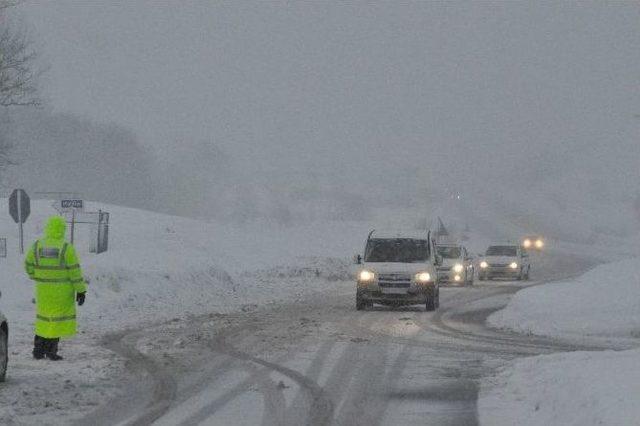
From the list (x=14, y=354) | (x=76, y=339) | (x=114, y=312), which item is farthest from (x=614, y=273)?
(x=14, y=354)

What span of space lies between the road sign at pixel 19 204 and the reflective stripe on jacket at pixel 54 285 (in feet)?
38.1

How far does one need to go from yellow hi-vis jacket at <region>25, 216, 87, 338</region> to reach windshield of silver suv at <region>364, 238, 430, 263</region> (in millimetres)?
13088

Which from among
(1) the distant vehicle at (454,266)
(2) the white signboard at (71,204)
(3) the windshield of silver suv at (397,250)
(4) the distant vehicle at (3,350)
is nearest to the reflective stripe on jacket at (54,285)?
(4) the distant vehicle at (3,350)

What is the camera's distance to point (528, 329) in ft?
64.3

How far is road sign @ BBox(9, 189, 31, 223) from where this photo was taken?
24.7m

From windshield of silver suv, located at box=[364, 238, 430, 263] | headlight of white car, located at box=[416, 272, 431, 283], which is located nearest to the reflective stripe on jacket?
headlight of white car, located at box=[416, 272, 431, 283]

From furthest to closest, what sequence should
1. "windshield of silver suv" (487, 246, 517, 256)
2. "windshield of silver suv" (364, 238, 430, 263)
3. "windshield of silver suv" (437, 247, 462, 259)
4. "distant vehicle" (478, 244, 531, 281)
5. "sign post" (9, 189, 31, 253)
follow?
"windshield of silver suv" (487, 246, 517, 256), "distant vehicle" (478, 244, 531, 281), "windshield of silver suv" (437, 247, 462, 259), "windshield of silver suv" (364, 238, 430, 263), "sign post" (9, 189, 31, 253)

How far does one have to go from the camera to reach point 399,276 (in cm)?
2475

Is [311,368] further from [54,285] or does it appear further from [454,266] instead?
[454,266]

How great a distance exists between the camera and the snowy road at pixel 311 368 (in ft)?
31.1

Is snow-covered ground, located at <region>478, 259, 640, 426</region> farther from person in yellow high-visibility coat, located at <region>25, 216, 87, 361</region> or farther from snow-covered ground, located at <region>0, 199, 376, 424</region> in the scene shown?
person in yellow high-visibility coat, located at <region>25, 216, 87, 361</region>

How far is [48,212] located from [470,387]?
35727mm

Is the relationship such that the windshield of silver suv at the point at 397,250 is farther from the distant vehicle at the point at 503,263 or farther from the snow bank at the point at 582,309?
the distant vehicle at the point at 503,263

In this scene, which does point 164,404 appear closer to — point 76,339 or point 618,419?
point 618,419
